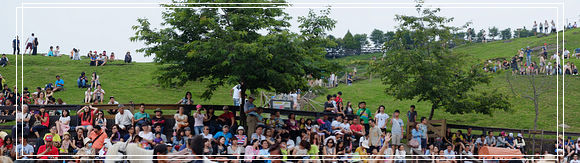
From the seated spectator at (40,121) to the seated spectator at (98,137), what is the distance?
7.14 ft

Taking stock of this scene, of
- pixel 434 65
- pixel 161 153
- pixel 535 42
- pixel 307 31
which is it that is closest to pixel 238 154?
pixel 307 31

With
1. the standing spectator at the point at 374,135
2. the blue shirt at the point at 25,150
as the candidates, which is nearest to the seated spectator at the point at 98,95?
the blue shirt at the point at 25,150

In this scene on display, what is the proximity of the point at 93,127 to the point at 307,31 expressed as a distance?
738cm

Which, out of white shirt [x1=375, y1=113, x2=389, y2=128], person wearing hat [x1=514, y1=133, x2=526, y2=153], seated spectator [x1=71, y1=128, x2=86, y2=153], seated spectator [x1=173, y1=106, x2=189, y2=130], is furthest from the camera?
person wearing hat [x1=514, y1=133, x2=526, y2=153]

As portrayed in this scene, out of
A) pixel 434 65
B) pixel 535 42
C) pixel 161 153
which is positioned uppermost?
pixel 535 42

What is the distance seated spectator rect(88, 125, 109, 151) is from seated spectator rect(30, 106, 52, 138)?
2.18 meters

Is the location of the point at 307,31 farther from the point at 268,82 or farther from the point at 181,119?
the point at 181,119

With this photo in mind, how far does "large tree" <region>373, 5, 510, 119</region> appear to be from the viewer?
60.2ft

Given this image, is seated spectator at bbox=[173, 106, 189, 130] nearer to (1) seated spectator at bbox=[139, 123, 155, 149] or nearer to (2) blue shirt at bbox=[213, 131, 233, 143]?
(1) seated spectator at bbox=[139, 123, 155, 149]

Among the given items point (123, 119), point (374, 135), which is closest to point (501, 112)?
point (374, 135)

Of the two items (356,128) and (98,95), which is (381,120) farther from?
(98,95)

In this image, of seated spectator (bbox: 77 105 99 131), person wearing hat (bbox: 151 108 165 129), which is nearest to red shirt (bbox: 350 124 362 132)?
person wearing hat (bbox: 151 108 165 129)

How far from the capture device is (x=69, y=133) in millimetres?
15414

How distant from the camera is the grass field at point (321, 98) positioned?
23359 mm
